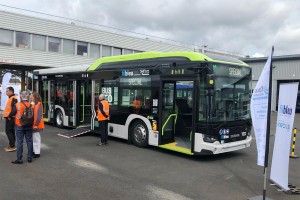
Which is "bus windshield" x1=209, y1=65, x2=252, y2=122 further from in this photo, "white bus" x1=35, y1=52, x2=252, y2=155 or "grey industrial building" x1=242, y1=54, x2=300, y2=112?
"grey industrial building" x1=242, y1=54, x2=300, y2=112

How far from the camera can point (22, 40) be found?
84.6ft

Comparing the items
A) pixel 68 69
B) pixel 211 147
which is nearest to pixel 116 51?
pixel 68 69

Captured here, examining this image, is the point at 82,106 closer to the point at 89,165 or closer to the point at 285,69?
the point at 89,165

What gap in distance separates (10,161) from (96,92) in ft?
15.7

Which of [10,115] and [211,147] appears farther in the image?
[10,115]

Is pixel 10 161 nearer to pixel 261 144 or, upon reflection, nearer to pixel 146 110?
pixel 146 110

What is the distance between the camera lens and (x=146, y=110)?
31.8 ft

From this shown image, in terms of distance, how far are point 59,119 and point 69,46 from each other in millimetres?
16297

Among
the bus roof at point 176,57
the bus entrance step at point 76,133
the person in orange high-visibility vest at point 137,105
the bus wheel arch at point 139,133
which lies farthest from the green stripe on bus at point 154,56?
the bus entrance step at point 76,133

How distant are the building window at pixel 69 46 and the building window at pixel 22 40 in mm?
3520

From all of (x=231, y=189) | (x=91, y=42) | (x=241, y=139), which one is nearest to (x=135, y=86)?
(x=241, y=139)

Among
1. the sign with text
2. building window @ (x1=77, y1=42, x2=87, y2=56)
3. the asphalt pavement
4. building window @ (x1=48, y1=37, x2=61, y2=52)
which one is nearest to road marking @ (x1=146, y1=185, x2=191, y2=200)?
the asphalt pavement

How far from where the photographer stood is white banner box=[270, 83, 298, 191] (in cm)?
530

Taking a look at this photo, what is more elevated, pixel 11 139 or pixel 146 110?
pixel 146 110
